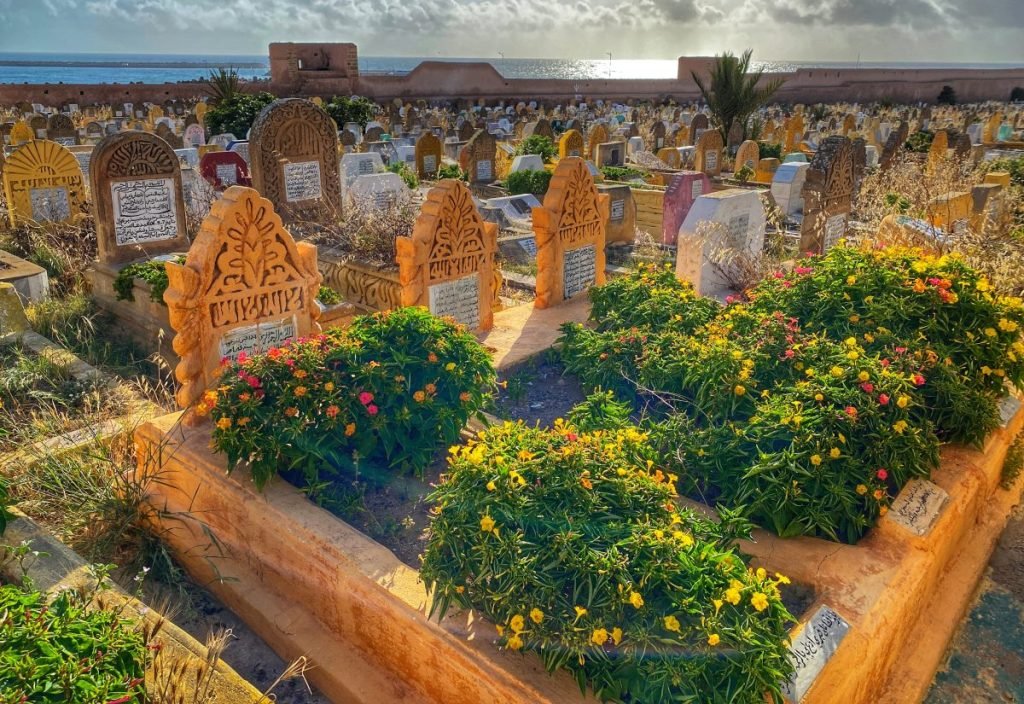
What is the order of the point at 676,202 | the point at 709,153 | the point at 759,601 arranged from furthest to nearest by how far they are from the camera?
the point at 709,153, the point at 676,202, the point at 759,601

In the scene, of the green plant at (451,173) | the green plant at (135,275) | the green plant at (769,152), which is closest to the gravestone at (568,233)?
the green plant at (135,275)

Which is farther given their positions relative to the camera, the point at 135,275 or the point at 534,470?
the point at 135,275

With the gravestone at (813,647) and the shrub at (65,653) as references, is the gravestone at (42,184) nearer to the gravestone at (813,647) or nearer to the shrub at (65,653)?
the shrub at (65,653)

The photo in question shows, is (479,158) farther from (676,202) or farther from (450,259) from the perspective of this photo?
(450,259)

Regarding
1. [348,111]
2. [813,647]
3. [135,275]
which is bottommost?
[813,647]

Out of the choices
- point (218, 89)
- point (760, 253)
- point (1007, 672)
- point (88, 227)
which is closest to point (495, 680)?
point (1007, 672)

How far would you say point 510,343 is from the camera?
5.64 m

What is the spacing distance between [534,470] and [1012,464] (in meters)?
3.40

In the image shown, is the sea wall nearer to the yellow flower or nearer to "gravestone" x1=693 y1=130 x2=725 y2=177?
"gravestone" x1=693 y1=130 x2=725 y2=177

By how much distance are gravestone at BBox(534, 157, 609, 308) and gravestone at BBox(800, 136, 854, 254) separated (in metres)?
2.48

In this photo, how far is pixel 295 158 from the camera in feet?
31.3

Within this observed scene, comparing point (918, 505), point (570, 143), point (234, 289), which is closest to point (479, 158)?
point (570, 143)

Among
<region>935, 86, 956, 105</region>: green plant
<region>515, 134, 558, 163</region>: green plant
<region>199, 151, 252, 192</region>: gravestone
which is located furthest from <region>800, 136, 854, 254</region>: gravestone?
<region>935, 86, 956, 105</region>: green plant

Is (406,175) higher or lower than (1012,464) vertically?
higher
